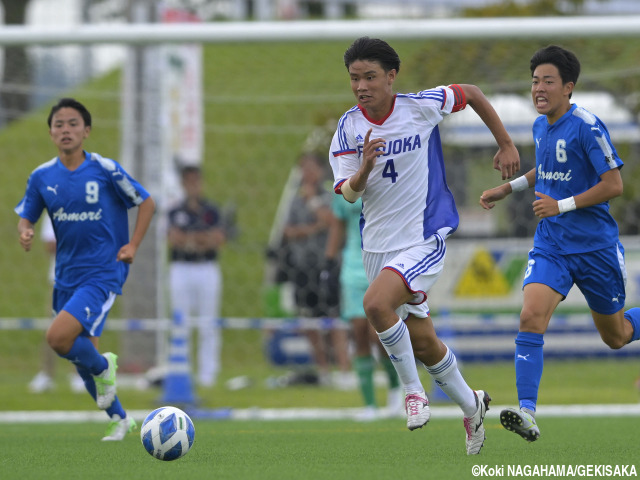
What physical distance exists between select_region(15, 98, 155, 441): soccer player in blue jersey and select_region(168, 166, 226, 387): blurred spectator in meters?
4.26

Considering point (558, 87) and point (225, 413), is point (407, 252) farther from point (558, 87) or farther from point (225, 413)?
point (225, 413)

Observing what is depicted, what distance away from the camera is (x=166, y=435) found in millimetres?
5785

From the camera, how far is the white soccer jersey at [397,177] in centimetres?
611

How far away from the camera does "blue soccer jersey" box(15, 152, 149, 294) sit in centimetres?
740

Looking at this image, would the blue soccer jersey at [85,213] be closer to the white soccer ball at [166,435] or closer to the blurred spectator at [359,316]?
the white soccer ball at [166,435]

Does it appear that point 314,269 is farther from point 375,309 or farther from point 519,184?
point 375,309

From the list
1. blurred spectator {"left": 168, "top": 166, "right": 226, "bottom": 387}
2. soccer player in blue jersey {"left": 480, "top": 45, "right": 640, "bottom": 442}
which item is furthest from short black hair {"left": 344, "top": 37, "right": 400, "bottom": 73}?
blurred spectator {"left": 168, "top": 166, "right": 226, "bottom": 387}

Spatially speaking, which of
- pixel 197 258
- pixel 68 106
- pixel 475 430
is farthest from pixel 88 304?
pixel 197 258

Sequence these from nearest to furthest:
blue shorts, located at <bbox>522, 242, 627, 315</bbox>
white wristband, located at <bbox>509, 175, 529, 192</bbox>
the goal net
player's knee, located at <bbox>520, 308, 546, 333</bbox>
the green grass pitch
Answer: the green grass pitch, player's knee, located at <bbox>520, 308, 546, 333</bbox>, blue shorts, located at <bbox>522, 242, 627, 315</bbox>, white wristband, located at <bbox>509, 175, 529, 192</bbox>, the goal net

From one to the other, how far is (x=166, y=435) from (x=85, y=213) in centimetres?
223

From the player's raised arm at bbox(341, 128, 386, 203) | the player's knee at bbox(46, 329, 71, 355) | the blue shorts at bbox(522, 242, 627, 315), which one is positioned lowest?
the player's knee at bbox(46, 329, 71, 355)

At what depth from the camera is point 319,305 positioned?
13430 millimetres

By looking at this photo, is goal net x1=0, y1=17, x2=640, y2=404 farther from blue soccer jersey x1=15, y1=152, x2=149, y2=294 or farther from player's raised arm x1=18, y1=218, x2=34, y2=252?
player's raised arm x1=18, y1=218, x2=34, y2=252

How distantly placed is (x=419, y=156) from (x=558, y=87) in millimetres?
987
